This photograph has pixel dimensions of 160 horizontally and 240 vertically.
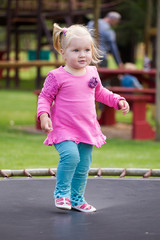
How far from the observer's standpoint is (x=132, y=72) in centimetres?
740

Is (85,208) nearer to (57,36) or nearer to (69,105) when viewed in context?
(69,105)

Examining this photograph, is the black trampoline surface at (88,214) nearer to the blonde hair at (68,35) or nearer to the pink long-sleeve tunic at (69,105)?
the pink long-sleeve tunic at (69,105)

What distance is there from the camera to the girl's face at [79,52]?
8.81 feet

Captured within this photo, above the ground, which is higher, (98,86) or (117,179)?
(98,86)

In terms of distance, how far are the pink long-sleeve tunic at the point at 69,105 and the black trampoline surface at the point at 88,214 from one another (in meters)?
0.37

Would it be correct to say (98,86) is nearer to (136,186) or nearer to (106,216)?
(106,216)

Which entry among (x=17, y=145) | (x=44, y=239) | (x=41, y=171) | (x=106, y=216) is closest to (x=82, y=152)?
(x=106, y=216)

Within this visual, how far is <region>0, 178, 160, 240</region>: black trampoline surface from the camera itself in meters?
2.34

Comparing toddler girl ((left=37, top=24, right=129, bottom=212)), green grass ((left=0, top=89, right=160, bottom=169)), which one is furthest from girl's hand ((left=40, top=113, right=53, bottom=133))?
green grass ((left=0, top=89, right=160, bottom=169))

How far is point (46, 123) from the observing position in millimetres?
2572

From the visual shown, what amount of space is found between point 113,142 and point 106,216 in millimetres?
3843

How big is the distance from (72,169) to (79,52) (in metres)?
0.57

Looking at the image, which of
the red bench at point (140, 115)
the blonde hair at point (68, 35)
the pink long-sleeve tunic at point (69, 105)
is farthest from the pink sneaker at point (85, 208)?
the red bench at point (140, 115)

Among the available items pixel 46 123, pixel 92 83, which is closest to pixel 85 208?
pixel 46 123
